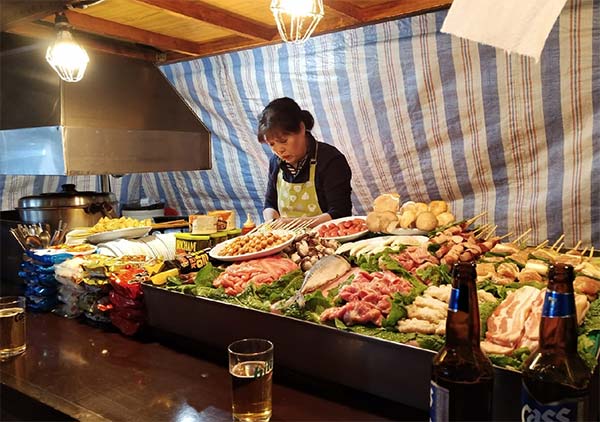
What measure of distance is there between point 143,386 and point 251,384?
489 mm

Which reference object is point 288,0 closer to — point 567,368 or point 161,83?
point 567,368

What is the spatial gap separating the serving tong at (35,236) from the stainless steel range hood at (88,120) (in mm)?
517

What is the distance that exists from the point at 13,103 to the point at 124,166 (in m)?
0.92

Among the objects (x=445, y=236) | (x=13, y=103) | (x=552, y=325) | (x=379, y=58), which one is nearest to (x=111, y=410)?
(x=552, y=325)

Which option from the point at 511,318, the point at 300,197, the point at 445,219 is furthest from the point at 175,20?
the point at 511,318

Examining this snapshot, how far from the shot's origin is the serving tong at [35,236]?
270 cm

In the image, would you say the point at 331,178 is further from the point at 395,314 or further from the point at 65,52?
the point at 395,314

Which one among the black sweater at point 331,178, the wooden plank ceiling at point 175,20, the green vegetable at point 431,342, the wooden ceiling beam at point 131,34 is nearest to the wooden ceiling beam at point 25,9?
the wooden plank ceiling at point 175,20

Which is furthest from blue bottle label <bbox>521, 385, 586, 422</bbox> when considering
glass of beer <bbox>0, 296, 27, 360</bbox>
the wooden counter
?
glass of beer <bbox>0, 296, 27, 360</bbox>

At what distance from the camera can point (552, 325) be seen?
1.03 metres

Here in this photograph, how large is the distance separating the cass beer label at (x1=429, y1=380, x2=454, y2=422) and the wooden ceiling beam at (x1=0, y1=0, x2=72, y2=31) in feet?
9.36

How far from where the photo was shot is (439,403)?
1047 millimetres

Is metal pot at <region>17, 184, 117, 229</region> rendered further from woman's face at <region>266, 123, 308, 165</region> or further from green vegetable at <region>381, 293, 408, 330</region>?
green vegetable at <region>381, 293, 408, 330</region>

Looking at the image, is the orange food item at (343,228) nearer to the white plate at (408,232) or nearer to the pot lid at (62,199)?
the white plate at (408,232)
